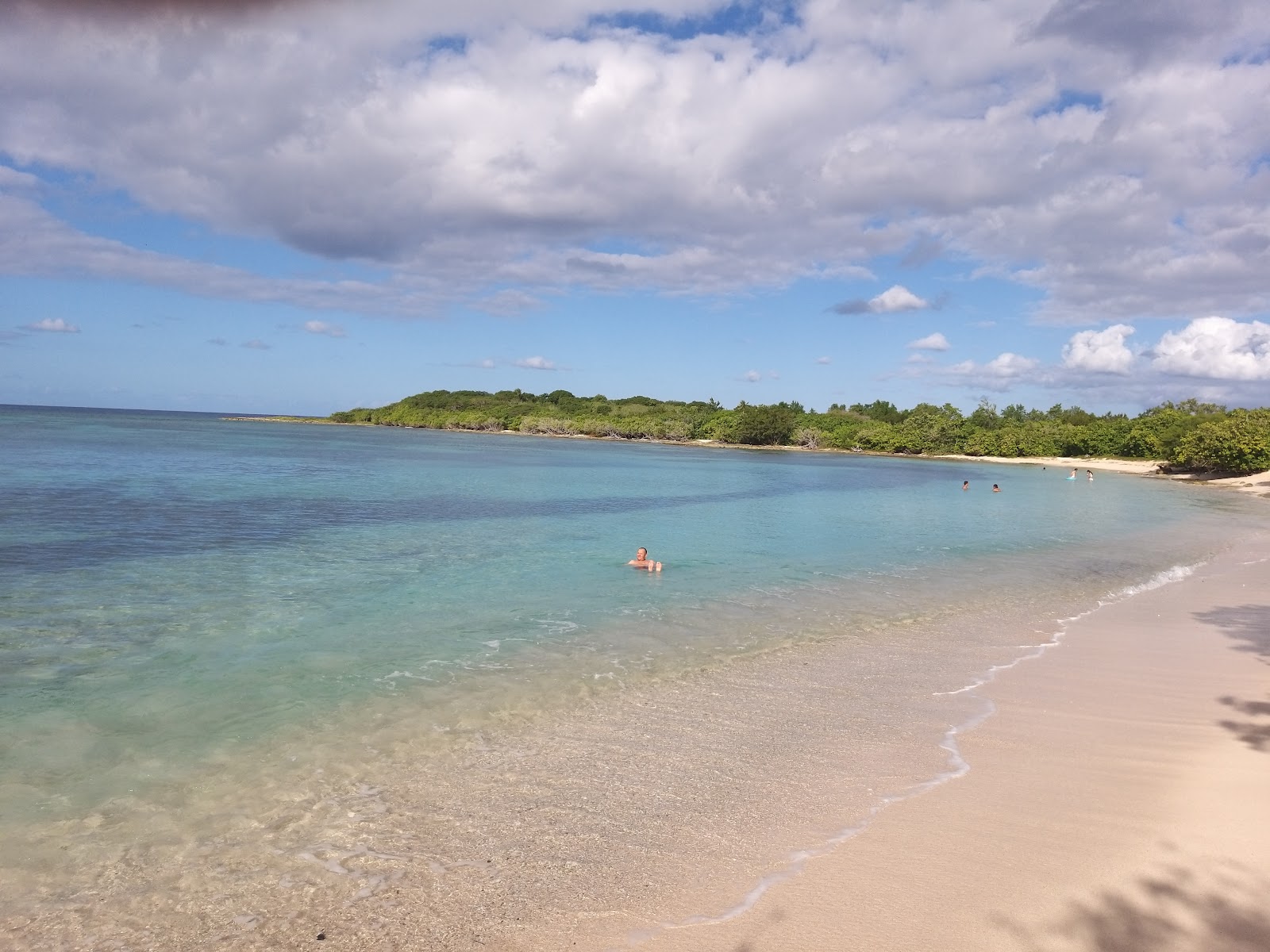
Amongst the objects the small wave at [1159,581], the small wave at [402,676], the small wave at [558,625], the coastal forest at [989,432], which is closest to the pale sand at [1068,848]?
the small wave at [402,676]

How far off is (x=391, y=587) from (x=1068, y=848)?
571 inches

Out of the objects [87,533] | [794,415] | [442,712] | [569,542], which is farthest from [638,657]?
[794,415]

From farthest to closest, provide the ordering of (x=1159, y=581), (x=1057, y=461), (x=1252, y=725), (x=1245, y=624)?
(x=1057, y=461) → (x=1159, y=581) → (x=1245, y=624) → (x=1252, y=725)

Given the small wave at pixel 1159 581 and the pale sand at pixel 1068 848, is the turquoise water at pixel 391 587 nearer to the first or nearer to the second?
the small wave at pixel 1159 581

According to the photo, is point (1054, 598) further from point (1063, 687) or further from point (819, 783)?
point (819, 783)

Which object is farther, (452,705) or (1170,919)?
(452,705)

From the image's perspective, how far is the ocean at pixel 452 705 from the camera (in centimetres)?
580

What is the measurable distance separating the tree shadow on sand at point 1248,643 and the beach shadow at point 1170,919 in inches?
138

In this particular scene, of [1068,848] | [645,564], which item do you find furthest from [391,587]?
[1068,848]

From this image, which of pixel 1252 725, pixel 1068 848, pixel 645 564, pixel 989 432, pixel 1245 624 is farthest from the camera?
pixel 989 432

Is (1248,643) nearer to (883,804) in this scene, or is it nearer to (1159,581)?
(1159,581)

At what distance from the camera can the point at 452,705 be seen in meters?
9.75

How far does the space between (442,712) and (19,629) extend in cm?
862

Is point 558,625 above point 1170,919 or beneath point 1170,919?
beneath
